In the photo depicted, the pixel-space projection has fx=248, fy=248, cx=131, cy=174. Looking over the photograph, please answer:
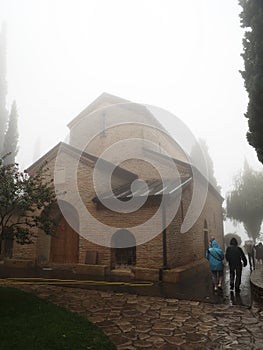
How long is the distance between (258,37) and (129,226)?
31.8 feet

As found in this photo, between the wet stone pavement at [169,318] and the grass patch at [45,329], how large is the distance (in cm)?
40

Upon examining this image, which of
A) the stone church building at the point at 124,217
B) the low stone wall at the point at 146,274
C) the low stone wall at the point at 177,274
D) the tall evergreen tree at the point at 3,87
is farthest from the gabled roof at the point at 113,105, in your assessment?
the tall evergreen tree at the point at 3,87

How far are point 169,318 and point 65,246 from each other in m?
10.1

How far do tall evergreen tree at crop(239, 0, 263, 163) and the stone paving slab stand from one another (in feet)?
20.0

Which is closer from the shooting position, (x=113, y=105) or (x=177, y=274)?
(x=177, y=274)

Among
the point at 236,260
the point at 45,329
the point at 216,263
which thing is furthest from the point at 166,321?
the point at 236,260

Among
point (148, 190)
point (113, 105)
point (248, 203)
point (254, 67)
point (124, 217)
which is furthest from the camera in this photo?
point (248, 203)

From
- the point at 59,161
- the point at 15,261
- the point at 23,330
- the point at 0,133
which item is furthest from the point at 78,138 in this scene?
the point at 0,133

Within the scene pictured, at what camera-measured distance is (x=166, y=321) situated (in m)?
5.80

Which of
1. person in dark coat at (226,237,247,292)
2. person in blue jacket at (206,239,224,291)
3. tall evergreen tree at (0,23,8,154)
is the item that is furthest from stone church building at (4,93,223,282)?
tall evergreen tree at (0,23,8,154)

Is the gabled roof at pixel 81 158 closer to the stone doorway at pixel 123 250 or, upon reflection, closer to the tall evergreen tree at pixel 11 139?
the stone doorway at pixel 123 250

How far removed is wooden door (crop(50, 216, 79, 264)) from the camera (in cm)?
1444

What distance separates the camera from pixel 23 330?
4.77 metres

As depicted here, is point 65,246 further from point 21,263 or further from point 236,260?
point 236,260
